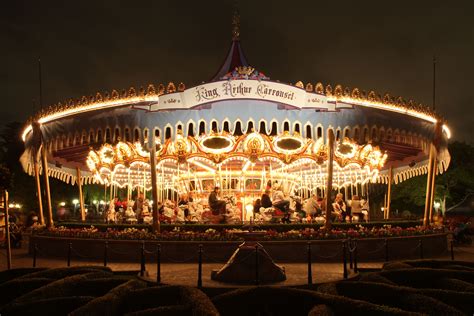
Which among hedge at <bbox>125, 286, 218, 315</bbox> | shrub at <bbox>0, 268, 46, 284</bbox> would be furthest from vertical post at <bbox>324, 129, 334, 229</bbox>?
shrub at <bbox>0, 268, 46, 284</bbox>

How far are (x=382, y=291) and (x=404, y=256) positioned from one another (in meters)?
8.78

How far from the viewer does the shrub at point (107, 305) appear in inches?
273

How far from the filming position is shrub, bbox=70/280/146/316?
22.7ft

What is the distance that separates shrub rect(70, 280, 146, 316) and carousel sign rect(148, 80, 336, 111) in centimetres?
808

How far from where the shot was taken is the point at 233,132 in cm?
1711

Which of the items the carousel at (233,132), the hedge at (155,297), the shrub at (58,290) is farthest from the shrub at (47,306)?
the carousel at (233,132)

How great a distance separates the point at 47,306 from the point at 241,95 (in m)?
9.37

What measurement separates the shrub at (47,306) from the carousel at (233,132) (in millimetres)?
8403

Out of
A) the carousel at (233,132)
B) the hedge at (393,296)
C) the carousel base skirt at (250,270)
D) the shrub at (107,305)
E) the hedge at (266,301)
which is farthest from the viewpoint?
the carousel at (233,132)

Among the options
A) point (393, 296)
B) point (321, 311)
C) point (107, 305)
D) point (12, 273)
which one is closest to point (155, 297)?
point (107, 305)

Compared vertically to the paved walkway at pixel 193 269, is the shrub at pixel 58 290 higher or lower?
higher

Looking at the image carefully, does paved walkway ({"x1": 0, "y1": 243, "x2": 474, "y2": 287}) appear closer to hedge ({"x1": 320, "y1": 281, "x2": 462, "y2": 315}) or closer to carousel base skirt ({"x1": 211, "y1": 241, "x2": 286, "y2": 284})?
carousel base skirt ({"x1": 211, "y1": 241, "x2": 286, "y2": 284})

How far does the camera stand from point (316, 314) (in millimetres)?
6691

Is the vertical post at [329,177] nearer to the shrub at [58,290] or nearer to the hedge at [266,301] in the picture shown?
the hedge at [266,301]
